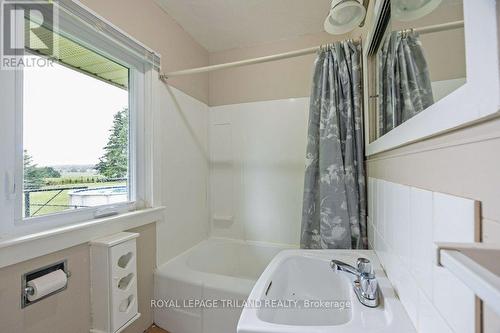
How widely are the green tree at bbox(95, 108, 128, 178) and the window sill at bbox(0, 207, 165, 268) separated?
0.91 feet

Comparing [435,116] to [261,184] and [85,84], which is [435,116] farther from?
[261,184]

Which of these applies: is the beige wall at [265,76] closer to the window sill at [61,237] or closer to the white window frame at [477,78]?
the window sill at [61,237]

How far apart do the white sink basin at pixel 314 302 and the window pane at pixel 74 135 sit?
1028 millimetres

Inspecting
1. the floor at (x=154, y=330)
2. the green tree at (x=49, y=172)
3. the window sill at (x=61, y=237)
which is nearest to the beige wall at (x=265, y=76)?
the window sill at (x=61, y=237)

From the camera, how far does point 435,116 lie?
447mm

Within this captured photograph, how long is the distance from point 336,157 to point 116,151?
1.36 meters

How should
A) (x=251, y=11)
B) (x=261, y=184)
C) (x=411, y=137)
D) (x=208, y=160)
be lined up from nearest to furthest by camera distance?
(x=411, y=137) → (x=251, y=11) → (x=261, y=184) → (x=208, y=160)

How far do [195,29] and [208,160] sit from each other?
46.0 inches

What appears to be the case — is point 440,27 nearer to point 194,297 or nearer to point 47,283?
point 47,283

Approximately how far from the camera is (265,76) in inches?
85.6

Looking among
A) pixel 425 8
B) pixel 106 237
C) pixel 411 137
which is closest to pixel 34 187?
pixel 106 237

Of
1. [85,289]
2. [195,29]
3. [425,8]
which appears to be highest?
[195,29]

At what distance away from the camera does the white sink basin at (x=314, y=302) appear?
2.04 ft

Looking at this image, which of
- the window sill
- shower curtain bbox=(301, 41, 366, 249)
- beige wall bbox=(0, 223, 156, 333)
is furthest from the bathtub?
shower curtain bbox=(301, 41, 366, 249)
